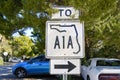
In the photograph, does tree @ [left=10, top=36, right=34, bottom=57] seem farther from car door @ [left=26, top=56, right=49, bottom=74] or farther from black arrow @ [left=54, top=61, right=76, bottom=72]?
black arrow @ [left=54, top=61, right=76, bottom=72]

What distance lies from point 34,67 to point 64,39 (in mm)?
14988

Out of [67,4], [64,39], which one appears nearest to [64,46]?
[64,39]

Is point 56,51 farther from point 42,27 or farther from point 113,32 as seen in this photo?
point 113,32

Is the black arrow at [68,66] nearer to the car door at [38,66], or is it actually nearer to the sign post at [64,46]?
the sign post at [64,46]

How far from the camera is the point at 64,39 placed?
598cm

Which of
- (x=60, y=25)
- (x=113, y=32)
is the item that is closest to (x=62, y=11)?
(x=60, y=25)

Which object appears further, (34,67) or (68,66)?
(34,67)

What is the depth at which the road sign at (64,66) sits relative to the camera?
19.3 ft

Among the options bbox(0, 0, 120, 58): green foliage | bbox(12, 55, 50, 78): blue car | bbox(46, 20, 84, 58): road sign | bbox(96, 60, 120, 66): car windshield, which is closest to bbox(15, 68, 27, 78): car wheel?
bbox(12, 55, 50, 78): blue car

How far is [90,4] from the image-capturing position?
8156mm

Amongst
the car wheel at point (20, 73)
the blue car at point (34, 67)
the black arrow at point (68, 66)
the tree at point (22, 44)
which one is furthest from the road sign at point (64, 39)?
the tree at point (22, 44)

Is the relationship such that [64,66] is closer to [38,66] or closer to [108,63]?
[108,63]

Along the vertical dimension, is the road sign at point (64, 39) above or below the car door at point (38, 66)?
above

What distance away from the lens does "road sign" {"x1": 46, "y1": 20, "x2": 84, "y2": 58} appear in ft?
19.4
